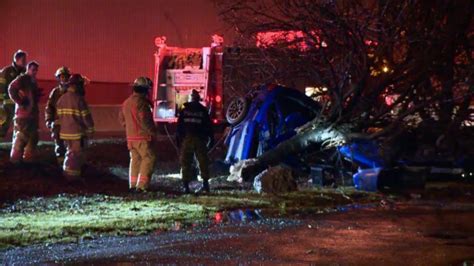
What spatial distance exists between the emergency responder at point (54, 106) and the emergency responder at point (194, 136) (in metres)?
1.89

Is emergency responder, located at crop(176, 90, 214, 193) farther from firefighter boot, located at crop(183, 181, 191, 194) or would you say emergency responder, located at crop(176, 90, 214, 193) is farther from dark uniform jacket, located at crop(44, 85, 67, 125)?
dark uniform jacket, located at crop(44, 85, 67, 125)

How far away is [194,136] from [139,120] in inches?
31.8

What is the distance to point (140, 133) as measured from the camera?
36.4 ft

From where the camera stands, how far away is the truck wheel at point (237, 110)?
527 inches

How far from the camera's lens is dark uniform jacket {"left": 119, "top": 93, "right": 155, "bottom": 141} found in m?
11.1

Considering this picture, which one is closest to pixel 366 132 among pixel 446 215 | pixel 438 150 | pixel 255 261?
pixel 438 150

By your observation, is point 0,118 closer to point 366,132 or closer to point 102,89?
point 366,132

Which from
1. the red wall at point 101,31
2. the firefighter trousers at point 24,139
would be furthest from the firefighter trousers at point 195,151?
the red wall at point 101,31

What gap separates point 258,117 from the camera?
1316 cm

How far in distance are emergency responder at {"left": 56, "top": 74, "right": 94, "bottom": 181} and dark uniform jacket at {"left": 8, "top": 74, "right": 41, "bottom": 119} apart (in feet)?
2.89

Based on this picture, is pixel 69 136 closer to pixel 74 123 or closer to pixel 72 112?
pixel 74 123

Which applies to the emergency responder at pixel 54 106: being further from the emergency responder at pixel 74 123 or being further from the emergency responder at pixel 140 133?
the emergency responder at pixel 140 133

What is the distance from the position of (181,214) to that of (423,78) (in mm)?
4887

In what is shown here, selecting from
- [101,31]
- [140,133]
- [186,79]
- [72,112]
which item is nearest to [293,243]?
[140,133]
